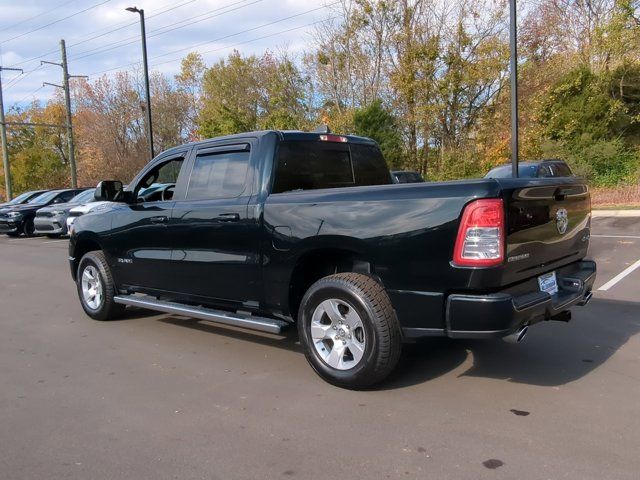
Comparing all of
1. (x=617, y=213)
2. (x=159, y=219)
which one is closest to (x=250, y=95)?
(x=617, y=213)

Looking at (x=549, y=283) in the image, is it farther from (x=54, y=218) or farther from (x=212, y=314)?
(x=54, y=218)

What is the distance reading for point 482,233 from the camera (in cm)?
367

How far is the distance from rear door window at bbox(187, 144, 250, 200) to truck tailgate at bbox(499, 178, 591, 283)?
92.3 inches

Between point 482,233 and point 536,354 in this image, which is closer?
point 482,233

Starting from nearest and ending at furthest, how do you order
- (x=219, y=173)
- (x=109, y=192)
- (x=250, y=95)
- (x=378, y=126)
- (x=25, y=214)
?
1. (x=219, y=173)
2. (x=109, y=192)
3. (x=25, y=214)
4. (x=378, y=126)
5. (x=250, y=95)

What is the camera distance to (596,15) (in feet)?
88.9

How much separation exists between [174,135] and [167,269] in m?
44.2

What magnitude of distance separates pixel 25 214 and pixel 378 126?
49.0 feet

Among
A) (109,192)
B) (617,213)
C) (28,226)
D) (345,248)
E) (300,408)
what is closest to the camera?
(300,408)

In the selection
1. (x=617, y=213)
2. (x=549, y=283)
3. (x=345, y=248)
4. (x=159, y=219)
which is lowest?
(x=617, y=213)

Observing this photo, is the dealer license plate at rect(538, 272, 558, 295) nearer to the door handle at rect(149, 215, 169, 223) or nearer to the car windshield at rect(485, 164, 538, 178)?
the door handle at rect(149, 215, 169, 223)

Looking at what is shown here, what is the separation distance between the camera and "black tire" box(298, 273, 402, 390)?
4062mm

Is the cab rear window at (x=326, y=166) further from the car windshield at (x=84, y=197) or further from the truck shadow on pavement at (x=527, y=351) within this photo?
the car windshield at (x=84, y=197)

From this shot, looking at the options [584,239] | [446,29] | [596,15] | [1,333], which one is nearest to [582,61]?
[596,15]
